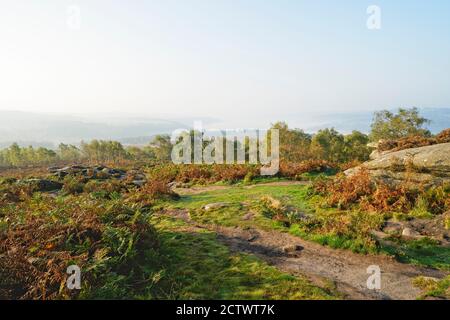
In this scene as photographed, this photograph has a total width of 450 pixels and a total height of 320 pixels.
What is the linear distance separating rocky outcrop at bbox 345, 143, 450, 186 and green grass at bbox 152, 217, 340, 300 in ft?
29.9

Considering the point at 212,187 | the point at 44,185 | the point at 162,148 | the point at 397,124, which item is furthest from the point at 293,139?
the point at 44,185

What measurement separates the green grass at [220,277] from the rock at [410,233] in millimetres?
4492

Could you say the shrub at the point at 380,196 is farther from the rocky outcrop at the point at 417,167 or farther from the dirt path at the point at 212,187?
the dirt path at the point at 212,187

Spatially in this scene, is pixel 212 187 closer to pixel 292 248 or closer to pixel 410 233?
pixel 292 248

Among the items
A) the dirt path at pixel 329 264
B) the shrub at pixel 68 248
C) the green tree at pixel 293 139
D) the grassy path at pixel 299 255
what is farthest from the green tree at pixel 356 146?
the shrub at pixel 68 248

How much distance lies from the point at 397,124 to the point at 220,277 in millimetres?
64306

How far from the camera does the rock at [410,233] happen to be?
33.9 feet

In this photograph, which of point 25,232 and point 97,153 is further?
point 97,153

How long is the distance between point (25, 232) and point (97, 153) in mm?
102478

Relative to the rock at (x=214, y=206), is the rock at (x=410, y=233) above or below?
above
